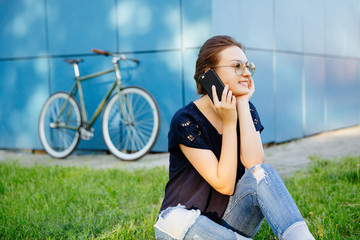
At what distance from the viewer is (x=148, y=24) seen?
18.3 feet

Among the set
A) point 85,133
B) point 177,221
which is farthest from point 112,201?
point 85,133

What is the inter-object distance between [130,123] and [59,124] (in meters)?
1.23

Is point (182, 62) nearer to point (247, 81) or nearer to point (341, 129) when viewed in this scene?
point (247, 81)

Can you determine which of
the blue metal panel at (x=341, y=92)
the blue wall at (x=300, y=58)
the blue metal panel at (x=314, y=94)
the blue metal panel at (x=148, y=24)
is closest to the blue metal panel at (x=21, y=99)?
the blue metal panel at (x=148, y=24)

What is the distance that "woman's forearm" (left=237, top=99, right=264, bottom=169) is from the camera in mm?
2178

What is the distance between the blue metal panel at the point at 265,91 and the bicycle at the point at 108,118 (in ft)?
4.92

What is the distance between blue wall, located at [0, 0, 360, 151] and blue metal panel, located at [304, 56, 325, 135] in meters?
0.02

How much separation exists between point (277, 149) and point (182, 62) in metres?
1.86

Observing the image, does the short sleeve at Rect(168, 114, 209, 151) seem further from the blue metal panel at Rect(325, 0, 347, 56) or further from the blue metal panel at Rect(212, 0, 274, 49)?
the blue metal panel at Rect(325, 0, 347, 56)

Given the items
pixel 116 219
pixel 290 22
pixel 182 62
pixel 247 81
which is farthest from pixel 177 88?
pixel 247 81

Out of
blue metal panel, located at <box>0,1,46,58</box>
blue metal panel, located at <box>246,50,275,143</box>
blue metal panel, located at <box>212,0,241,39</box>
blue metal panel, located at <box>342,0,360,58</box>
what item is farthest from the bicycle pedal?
blue metal panel, located at <box>342,0,360,58</box>

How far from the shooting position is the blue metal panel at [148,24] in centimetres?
544

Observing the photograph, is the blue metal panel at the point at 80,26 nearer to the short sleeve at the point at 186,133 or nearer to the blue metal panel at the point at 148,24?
the blue metal panel at the point at 148,24

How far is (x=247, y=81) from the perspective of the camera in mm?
2254
